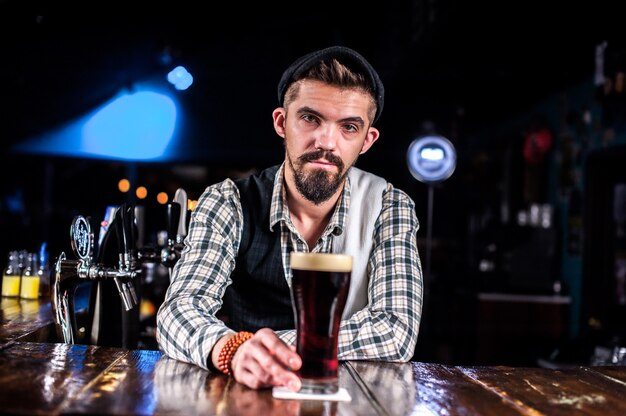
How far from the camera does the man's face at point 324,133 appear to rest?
1734 millimetres

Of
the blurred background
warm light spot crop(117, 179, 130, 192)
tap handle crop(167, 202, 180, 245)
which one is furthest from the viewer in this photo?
warm light spot crop(117, 179, 130, 192)

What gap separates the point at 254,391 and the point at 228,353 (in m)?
0.13

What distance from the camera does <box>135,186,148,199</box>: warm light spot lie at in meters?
8.66

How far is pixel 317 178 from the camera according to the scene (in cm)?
178

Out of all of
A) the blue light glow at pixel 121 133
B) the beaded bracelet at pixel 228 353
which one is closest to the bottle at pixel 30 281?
the beaded bracelet at pixel 228 353

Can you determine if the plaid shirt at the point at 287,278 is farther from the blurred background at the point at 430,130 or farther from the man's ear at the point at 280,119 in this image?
the blurred background at the point at 430,130

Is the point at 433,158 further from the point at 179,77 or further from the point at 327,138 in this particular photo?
the point at 327,138

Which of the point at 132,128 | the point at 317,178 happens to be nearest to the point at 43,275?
the point at 317,178

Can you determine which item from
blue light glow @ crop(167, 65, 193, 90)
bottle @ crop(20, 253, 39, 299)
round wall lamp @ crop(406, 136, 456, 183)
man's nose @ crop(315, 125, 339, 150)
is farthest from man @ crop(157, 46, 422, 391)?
round wall lamp @ crop(406, 136, 456, 183)

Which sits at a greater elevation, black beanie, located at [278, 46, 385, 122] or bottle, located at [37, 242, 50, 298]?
black beanie, located at [278, 46, 385, 122]

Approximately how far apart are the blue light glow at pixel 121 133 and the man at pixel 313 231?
6740 millimetres

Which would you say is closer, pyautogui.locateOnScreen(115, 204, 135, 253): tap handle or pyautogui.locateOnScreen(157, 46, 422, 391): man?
pyautogui.locateOnScreen(157, 46, 422, 391): man

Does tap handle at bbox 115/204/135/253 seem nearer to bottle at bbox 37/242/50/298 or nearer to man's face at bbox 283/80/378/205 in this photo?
man's face at bbox 283/80/378/205

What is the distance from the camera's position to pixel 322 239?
6.27 feet
